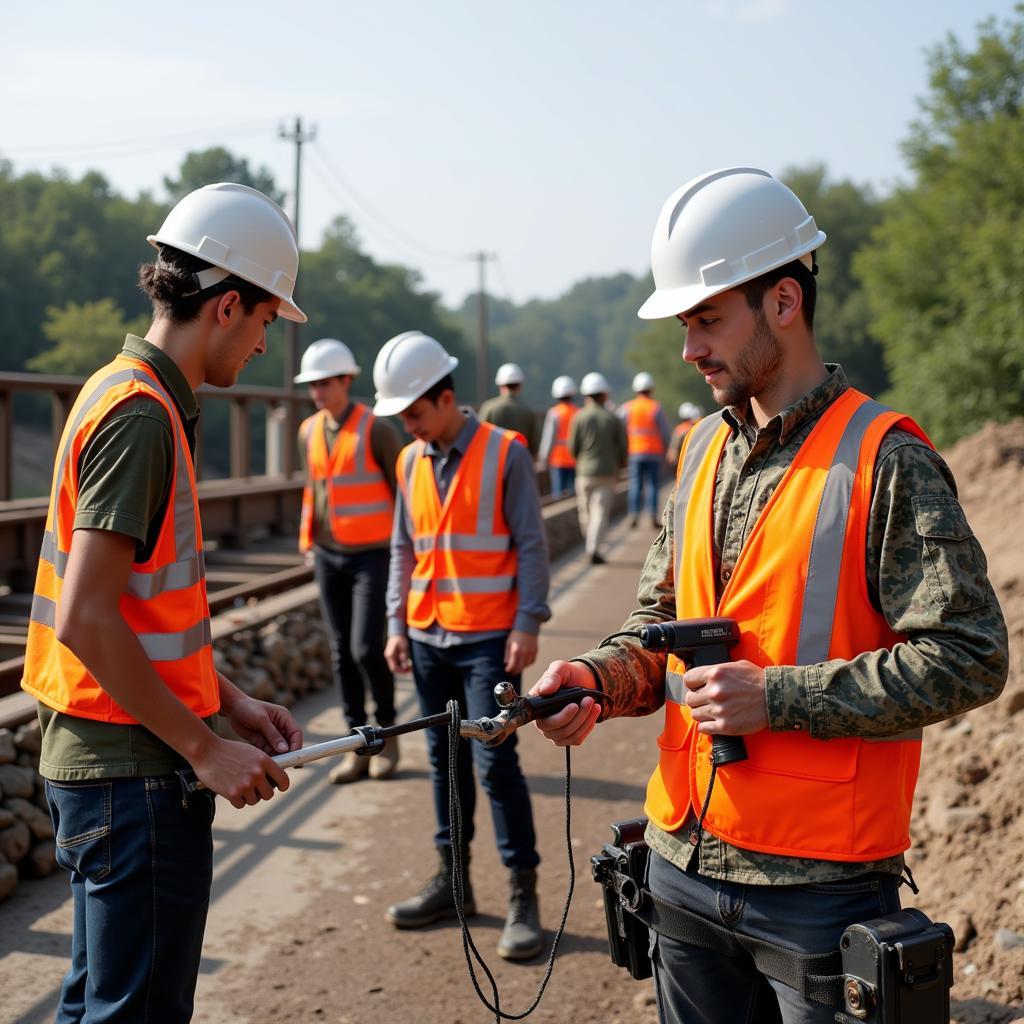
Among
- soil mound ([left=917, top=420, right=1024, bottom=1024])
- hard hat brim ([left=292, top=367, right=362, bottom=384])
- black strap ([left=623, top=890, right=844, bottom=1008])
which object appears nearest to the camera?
black strap ([left=623, top=890, right=844, bottom=1008])

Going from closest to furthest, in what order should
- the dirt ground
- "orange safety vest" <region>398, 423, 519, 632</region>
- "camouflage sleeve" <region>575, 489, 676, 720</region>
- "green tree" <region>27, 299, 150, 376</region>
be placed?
1. "camouflage sleeve" <region>575, 489, 676, 720</region>
2. the dirt ground
3. "orange safety vest" <region>398, 423, 519, 632</region>
4. "green tree" <region>27, 299, 150, 376</region>

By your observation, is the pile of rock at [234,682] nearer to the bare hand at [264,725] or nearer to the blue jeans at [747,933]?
the bare hand at [264,725]

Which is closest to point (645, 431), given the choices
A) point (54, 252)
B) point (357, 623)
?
point (357, 623)

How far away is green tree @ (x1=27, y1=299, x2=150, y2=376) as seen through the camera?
5016cm

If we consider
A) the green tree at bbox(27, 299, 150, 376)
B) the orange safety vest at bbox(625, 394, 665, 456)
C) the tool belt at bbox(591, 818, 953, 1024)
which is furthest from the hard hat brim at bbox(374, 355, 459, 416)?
the green tree at bbox(27, 299, 150, 376)

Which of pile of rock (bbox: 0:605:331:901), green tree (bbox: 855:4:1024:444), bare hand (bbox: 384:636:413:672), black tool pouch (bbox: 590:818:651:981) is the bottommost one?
pile of rock (bbox: 0:605:331:901)

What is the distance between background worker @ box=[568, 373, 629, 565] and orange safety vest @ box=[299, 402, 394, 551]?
313 inches

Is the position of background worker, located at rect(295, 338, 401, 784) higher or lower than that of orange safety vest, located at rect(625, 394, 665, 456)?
lower

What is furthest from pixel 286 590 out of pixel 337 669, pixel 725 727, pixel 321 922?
pixel 725 727

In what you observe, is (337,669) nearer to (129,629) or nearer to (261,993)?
(261,993)

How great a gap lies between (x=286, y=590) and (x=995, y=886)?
24.3 feet

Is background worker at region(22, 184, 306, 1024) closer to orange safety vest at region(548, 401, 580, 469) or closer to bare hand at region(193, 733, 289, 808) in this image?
bare hand at region(193, 733, 289, 808)

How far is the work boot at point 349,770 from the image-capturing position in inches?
267

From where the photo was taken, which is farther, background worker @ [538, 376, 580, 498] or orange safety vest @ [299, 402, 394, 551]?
background worker @ [538, 376, 580, 498]
